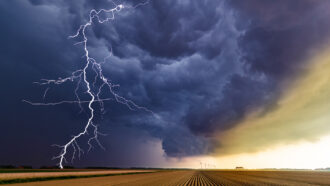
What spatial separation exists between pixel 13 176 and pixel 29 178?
2398mm

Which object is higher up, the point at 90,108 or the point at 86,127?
the point at 90,108

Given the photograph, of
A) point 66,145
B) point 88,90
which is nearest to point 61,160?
point 66,145

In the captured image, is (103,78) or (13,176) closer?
(13,176)

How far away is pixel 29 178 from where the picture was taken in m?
32.1

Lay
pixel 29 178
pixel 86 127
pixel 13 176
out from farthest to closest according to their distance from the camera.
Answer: pixel 86 127
pixel 29 178
pixel 13 176

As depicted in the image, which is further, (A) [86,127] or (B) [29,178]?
(A) [86,127]

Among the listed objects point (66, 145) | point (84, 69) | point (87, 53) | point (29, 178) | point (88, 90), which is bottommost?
point (29, 178)

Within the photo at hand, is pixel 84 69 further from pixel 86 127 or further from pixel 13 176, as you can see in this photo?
pixel 13 176

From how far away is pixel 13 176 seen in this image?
98.8 feet

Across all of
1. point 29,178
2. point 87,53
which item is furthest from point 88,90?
point 29,178

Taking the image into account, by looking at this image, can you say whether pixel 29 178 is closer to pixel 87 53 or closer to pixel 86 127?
pixel 86 127

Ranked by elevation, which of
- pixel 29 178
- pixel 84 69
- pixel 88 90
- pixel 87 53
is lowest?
pixel 29 178

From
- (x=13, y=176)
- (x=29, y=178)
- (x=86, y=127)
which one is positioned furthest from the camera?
(x=86, y=127)

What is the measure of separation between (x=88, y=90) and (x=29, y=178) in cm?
1421
